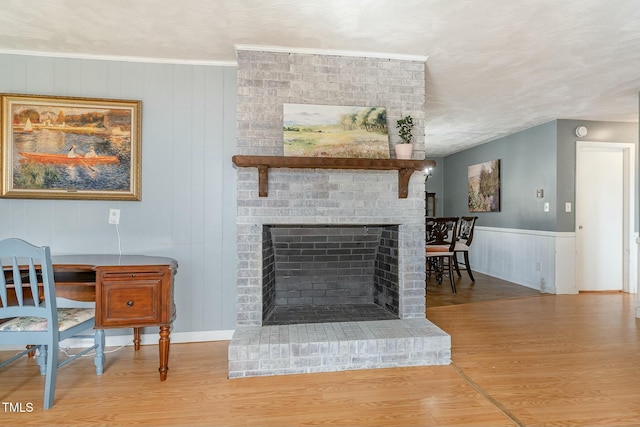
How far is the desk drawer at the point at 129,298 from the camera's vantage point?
206 cm

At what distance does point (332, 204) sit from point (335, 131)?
0.56 meters

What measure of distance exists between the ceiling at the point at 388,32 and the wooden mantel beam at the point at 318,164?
2.86 ft

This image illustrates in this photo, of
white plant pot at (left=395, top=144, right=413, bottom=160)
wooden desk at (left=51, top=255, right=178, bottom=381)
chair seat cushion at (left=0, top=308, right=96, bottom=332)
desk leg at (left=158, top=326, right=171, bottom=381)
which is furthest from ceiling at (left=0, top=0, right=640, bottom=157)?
desk leg at (left=158, top=326, right=171, bottom=381)

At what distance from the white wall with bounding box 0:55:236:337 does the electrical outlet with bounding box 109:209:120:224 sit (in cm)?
3

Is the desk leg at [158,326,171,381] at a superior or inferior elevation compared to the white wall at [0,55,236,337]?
inferior

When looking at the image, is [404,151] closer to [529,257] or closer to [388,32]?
[388,32]

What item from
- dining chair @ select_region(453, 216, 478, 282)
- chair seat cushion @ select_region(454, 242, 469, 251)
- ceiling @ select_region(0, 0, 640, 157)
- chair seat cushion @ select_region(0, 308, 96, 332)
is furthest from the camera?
dining chair @ select_region(453, 216, 478, 282)

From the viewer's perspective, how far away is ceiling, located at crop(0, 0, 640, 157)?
6.73 feet

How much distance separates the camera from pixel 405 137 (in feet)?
8.71

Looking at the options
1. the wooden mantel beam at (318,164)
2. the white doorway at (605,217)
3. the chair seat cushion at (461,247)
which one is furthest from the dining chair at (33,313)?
the white doorway at (605,217)

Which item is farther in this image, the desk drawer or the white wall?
the white wall

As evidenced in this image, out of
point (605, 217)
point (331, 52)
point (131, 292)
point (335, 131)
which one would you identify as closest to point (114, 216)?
point (131, 292)

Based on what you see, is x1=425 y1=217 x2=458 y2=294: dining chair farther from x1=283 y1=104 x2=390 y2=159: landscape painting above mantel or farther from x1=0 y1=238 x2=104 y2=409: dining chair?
x1=0 y1=238 x2=104 y2=409: dining chair

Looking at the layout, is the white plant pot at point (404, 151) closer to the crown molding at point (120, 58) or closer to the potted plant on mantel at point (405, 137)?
the potted plant on mantel at point (405, 137)
